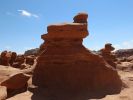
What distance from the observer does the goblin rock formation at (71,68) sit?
1673 cm

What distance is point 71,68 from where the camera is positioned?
1705 centimetres

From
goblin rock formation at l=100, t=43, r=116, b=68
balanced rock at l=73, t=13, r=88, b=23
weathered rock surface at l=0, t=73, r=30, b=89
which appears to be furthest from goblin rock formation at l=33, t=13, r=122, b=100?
goblin rock formation at l=100, t=43, r=116, b=68

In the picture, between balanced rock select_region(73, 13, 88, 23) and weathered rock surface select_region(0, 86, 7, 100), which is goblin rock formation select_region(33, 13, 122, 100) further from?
weathered rock surface select_region(0, 86, 7, 100)

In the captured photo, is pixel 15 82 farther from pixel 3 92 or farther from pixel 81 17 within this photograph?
pixel 81 17

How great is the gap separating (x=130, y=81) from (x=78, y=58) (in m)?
6.71

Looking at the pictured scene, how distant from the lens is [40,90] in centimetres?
1627

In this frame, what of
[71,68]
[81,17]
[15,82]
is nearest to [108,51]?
[81,17]

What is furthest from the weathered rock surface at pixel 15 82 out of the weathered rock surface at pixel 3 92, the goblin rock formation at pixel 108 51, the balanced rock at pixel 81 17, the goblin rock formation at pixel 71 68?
the goblin rock formation at pixel 108 51

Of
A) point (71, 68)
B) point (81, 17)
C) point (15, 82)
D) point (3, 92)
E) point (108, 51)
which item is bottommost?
point (3, 92)

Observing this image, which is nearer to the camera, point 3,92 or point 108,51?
point 3,92

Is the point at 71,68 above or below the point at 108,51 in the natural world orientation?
below

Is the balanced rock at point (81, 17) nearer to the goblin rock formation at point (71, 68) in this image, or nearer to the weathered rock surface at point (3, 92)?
the goblin rock formation at point (71, 68)

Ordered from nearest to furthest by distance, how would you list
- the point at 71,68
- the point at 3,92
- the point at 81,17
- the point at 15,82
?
the point at 3,92, the point at 15,82, the point at 71,68, the point at 81,17

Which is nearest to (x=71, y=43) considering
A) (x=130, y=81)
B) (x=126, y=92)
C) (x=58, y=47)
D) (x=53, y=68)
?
(x=58, y=47)
